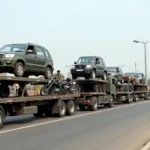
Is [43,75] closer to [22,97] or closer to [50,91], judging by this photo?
[50,91]

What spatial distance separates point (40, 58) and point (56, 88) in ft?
8.20

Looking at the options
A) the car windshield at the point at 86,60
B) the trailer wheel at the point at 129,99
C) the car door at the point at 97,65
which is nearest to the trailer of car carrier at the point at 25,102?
the car windshield at the point at 86,60

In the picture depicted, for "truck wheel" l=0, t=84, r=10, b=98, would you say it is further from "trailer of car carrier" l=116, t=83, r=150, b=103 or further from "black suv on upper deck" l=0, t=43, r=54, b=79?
"trailer of car carrier" l=116, t=83, r=150, b=103

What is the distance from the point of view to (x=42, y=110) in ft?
61.6

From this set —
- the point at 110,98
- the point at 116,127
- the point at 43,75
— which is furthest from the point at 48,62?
the point at 110,98

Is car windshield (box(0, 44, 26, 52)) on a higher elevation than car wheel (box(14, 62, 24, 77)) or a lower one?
higher

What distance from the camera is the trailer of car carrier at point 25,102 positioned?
14.2m

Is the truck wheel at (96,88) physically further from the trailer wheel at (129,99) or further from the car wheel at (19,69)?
the car wheel at (19,69)

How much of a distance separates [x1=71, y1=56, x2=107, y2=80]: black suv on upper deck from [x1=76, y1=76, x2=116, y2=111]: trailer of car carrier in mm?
449

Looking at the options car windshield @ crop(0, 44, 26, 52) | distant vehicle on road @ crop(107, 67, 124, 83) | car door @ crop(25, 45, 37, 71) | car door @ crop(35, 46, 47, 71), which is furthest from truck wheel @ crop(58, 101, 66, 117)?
distant vehicle on road @ crop(107, 67, 124, 83)

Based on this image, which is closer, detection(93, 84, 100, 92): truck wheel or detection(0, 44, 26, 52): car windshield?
detection(0, 44, 26, 52): car windshield

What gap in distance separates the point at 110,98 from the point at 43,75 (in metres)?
10.1

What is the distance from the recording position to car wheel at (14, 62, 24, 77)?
14.6 meters

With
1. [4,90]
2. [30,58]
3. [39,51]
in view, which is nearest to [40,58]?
[39,51]
